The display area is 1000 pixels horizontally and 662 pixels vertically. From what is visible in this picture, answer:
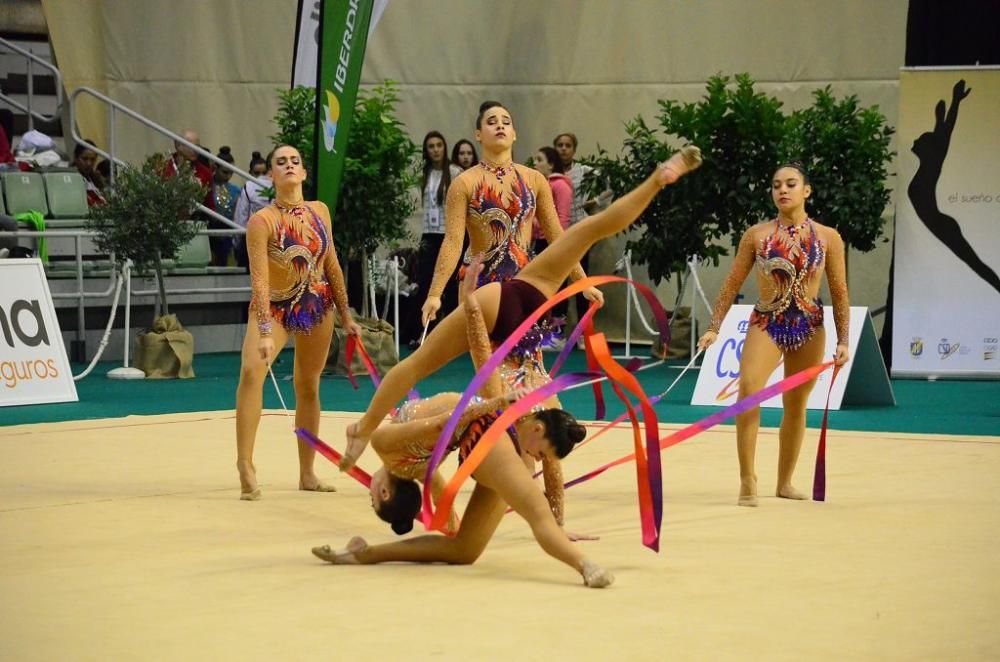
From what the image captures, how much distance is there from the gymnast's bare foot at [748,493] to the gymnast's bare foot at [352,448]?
1.83m

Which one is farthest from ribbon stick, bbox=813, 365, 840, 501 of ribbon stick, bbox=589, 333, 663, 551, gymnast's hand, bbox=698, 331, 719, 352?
ribbon stick, bbox=589, 333, 663, 551

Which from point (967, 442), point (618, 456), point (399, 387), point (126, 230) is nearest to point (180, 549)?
point (399, 387)

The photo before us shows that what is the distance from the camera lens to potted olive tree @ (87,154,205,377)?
11.9 meters

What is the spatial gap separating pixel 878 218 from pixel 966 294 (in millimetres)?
1073

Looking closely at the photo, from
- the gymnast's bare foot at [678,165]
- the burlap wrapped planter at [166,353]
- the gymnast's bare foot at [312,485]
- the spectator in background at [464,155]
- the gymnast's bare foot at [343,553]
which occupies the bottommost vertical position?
the burlap wrapped planter at [166,353]

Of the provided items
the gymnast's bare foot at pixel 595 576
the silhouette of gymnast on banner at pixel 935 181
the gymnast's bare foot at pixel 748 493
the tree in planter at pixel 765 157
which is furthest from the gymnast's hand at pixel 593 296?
the silhouette of gymnast on banner at pixel 935 181

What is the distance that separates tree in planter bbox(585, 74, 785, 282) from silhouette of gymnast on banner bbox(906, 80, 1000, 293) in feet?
3.56

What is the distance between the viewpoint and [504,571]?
198 inches

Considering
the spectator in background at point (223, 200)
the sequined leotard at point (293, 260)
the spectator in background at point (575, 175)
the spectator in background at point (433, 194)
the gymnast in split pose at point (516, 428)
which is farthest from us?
the spectator in background at point (223, 200)

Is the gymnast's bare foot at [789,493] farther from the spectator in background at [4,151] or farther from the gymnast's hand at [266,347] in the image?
the spectator in background at [4,151]

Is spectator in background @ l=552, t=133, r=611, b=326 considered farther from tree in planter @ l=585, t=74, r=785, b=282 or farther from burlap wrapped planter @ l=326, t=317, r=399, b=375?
burlap wrapped planter @ l=326, t=317, r=399, b=375

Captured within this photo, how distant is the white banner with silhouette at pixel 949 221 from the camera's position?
11445 mm

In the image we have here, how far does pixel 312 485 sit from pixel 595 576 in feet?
8.19

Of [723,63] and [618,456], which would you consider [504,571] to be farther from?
[723,63]
